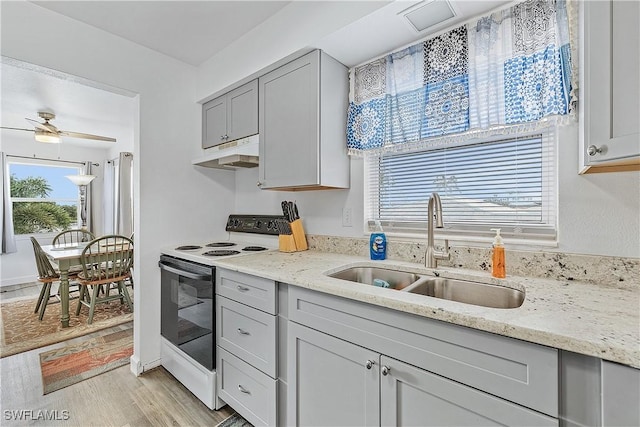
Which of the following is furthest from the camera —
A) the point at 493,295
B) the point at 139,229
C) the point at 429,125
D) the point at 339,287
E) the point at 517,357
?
the point at 139,229

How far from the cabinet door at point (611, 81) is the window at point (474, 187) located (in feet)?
1.60

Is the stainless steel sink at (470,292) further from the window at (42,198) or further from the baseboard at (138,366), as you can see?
the window at (42,198)

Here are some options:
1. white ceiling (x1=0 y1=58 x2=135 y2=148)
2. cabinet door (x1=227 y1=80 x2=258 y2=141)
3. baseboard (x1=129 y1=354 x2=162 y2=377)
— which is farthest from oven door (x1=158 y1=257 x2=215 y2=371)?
white ceiling (x1=0 y1=58 x2=135 y2=148)

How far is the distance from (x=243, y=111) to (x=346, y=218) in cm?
116

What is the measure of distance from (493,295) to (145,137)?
252 centimetres

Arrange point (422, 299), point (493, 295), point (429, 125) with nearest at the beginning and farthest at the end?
point (422, 299) < point (493, 295) < point (429, 125)

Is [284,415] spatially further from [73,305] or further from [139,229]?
[73,305]

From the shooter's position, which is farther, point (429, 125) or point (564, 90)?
point (429, 125)

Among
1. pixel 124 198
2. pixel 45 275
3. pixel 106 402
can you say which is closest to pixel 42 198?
pixel 124 198

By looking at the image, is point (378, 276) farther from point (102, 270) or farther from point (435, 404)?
point (102, 270)

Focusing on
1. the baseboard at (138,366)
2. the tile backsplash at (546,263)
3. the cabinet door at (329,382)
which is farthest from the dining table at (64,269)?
the tile backsplash at (546,263)

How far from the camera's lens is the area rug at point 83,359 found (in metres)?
2.10

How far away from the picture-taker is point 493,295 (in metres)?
1.26

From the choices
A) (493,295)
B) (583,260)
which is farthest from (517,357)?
(583,260)
